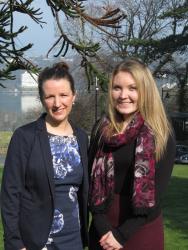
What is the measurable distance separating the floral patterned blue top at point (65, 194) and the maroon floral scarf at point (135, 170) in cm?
10

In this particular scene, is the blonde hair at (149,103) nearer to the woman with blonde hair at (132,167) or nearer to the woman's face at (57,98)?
the woman with blonde hair at (132,167)

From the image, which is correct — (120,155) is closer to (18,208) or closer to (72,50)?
(18,208)

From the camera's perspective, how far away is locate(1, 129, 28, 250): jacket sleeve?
318cm

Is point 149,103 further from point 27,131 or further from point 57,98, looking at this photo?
point 27,131

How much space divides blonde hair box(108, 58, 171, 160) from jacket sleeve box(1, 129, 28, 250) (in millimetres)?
523

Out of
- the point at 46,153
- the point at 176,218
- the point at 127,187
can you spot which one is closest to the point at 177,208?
the point at 176,218

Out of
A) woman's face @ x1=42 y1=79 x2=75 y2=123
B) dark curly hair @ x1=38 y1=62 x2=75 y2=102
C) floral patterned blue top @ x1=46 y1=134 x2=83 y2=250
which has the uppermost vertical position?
dark curly hair @ x1=38 y1=62 x2=75 y2=102

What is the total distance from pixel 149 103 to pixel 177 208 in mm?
9667

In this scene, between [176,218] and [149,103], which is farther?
[176,218]

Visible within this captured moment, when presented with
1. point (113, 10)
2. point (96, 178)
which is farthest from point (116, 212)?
point (113, 10)

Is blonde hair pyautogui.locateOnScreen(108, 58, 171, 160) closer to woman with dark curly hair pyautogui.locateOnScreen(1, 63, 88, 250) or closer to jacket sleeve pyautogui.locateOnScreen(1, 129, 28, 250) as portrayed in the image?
woman with dark curly hair pyautogui.locateOnScreen(1, 63, 88, 250)

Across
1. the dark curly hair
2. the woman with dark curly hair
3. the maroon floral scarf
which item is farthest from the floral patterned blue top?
the dark curly hair

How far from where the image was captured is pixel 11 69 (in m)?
5.70

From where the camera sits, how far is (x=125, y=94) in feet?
10.9
